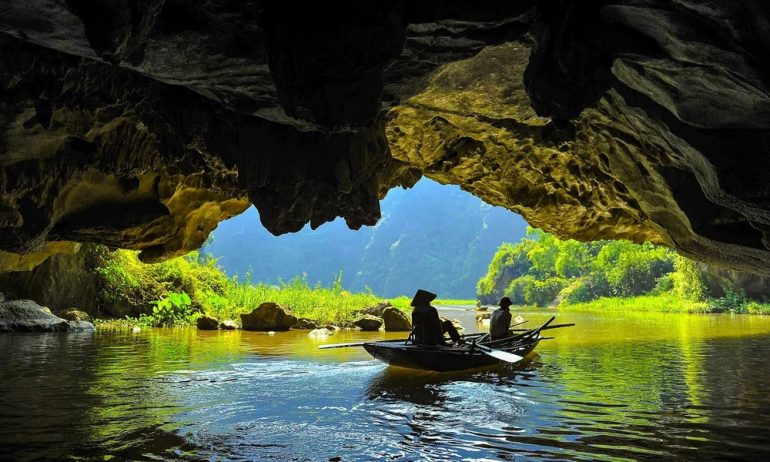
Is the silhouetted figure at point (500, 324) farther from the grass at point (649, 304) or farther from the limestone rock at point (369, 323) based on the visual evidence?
the grass at point (649, 304)

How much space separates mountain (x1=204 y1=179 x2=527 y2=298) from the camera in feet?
500

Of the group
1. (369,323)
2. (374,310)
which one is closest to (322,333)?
(369,323)

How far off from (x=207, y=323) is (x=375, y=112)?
16.0 meters

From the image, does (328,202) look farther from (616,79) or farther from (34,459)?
(34,459)

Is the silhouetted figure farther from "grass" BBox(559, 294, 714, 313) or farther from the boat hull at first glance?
"grass" BBox(559, 294, 714, 313)

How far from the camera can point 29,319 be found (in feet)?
53.9

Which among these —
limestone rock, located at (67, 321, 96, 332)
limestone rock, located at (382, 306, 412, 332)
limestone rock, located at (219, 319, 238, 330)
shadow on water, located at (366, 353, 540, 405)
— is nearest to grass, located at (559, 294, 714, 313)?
limestone rock, located at (382, 306, 412, 332)

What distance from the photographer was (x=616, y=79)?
19.1ft

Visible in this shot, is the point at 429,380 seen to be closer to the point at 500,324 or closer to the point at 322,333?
the point at 500,324

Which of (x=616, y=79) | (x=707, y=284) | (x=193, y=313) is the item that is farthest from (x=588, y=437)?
(x=707, y=284)

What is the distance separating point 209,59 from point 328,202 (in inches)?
107

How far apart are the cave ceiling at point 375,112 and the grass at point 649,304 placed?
2521 cm

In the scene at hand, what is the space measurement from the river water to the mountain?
134400 millimetres

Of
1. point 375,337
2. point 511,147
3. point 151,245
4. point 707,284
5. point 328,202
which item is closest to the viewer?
point 328,202
